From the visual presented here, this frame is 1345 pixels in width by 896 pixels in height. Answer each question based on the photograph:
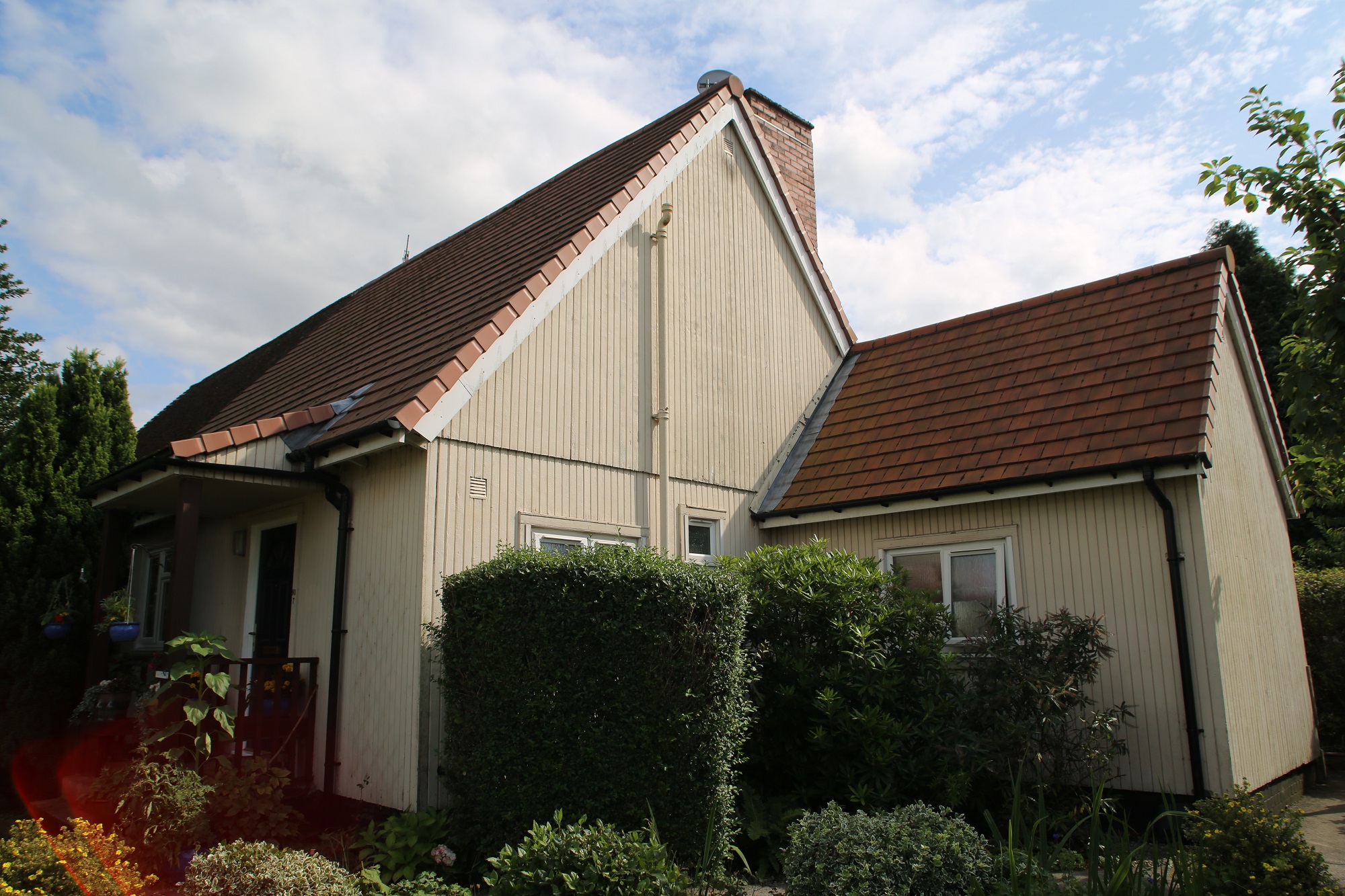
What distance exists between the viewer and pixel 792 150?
47.3 ft

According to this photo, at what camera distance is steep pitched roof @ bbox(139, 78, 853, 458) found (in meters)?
8.45

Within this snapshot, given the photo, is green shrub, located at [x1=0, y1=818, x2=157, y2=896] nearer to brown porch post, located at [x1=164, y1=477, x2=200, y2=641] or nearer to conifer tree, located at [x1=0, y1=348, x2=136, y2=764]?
brown porch post, located at [x1=164, y1=477, x2=200, y2=641]

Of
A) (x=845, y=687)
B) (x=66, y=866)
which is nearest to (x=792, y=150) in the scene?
(x=845, y=687)

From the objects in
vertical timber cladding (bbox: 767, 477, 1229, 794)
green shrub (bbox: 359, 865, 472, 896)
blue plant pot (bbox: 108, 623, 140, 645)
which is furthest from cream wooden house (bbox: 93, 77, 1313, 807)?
green shrub (bbox: 359, 865, 472, 896)

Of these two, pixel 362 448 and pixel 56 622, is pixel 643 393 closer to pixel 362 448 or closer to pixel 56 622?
pixel 362 448

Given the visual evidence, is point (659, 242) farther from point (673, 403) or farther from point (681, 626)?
point (681, 626)

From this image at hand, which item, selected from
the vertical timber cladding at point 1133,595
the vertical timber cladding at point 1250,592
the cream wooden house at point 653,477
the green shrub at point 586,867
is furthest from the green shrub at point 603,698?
the vertical timber cladding at point 1250,592

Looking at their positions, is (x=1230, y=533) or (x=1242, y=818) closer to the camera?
(x=1242, y=818)

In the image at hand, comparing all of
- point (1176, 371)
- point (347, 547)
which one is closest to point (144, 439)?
point (347, 547)

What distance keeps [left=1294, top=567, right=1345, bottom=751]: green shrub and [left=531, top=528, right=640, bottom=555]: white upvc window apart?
10.6 metres

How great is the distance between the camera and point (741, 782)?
7930 millimetres

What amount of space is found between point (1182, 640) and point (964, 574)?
2230 mm

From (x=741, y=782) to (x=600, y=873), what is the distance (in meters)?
2.77

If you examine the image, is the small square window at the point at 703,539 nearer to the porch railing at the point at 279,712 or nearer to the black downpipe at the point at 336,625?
the black downpipe at the point at 336,625
